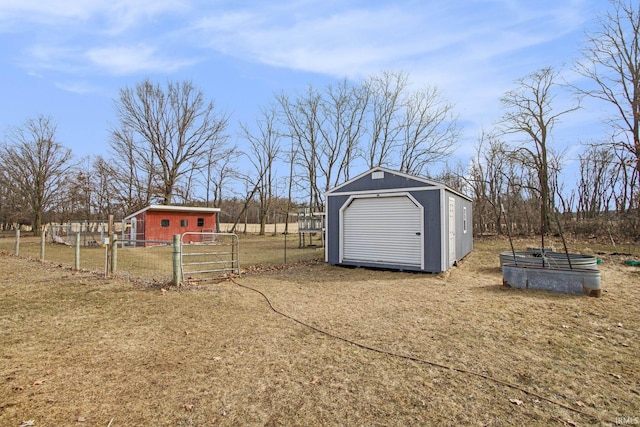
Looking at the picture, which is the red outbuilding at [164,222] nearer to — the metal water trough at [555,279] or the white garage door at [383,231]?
the white garage door at [383,231]

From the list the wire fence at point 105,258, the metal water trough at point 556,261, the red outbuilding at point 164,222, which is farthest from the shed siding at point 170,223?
the metal water trough at point 556,261

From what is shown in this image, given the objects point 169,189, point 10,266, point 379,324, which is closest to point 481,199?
point 379,324

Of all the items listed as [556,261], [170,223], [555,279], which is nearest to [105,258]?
[555,279]

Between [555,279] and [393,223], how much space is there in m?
4.16

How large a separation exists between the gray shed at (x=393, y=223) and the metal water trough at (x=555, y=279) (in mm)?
1975

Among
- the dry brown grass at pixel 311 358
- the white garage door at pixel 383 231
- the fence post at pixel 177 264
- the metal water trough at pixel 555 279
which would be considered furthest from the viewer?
the white garage door at pixel 383 231

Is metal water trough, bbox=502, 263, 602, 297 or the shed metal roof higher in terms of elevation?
the shed metal roof

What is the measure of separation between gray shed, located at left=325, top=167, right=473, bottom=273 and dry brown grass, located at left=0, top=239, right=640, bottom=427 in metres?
2.70

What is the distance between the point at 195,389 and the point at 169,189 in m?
30.8

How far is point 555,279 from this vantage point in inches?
269

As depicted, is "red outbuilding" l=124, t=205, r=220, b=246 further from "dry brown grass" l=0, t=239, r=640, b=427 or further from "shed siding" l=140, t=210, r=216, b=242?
"dry brown grass" l=0, t=239, r=640, b=427

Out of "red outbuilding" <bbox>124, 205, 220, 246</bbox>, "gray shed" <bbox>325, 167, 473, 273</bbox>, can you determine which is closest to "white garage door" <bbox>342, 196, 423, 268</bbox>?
"gray shed" <bbox>325, 167, 473, 273</bbox>

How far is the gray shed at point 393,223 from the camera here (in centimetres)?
920

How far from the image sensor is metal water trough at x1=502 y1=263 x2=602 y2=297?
6.45 meters
